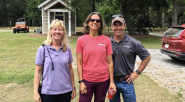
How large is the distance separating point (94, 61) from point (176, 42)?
577 centimetres

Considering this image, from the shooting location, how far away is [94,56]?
2.33m

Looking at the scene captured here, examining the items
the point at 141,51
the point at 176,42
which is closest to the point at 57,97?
the point at 141,51

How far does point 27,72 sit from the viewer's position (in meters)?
6.06

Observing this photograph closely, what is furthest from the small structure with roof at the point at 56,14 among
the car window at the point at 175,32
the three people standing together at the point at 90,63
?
the three people standing together at the point at 90,63

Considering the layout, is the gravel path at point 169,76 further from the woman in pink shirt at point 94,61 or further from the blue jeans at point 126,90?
the woman in pink shirt at point 94,61

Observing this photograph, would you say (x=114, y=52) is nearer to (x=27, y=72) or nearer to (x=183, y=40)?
(x=27, y=72)

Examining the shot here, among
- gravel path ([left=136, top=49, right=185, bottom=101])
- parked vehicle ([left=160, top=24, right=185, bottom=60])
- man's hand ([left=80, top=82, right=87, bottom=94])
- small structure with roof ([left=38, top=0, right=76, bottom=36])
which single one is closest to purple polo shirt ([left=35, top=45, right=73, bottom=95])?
man's hand ([left=80, top=82, right=87, bottom=94])

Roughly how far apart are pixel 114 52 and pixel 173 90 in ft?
9.56

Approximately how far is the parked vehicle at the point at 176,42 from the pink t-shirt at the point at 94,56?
5547 millimetres

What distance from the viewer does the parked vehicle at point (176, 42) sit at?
6914 mm

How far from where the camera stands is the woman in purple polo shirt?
87.7 inches

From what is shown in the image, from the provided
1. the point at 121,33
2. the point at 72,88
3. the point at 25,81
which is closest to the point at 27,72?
the point at 25,81

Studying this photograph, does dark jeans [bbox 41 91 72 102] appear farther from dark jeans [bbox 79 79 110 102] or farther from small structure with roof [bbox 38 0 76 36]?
small structure with roof [bbox 38 0 76 36]

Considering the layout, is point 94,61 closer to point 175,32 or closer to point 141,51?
point 141,51
